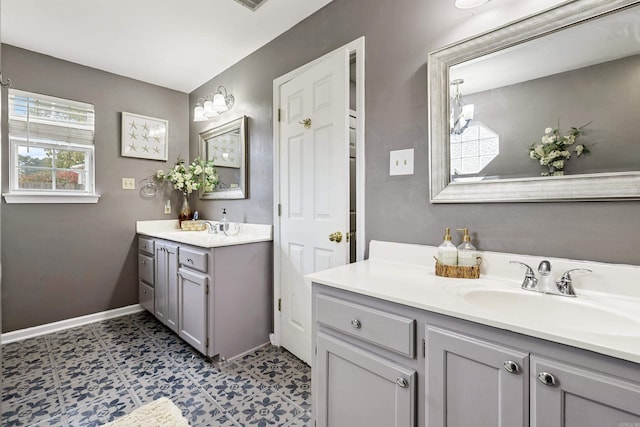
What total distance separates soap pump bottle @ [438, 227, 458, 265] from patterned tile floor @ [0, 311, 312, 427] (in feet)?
3.57

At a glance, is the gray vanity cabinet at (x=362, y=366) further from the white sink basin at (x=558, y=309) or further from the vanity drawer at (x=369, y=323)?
the white sink basin at (x=558, y=309)

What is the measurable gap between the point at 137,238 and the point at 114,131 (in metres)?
1.10

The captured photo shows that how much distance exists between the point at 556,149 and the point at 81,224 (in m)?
3.57

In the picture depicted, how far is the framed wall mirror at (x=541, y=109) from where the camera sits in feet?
3.25

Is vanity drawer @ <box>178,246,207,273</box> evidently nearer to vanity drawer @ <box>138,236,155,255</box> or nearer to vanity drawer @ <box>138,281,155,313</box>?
vanity drawer @ <box>138,236,155,255</box>

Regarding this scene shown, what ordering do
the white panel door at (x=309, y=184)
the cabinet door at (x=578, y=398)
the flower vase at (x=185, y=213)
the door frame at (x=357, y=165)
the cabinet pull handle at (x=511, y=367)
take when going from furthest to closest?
the flower vase at (x=185, y=213), the white panel door at (x=309, y=184), the door frame at (x=357, y=165), the cabinet pull handle at (x=511, y=367), the cabinet door at (x=578, y=398)

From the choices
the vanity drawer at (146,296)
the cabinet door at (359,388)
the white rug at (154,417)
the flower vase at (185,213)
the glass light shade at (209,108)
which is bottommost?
the white rug at (154,417)

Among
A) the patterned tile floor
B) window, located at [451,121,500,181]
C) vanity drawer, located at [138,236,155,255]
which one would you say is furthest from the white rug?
window, located at [451,121,500,181]

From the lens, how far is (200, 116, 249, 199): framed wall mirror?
2570mm

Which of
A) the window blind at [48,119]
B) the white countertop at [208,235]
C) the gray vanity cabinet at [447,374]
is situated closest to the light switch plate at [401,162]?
the gray vanity cabinet at [447,374]

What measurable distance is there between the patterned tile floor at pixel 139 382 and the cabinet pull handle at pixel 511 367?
1.13 metres

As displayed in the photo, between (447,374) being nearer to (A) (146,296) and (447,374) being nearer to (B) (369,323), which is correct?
(B) (369,323)

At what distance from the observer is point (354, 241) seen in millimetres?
1884

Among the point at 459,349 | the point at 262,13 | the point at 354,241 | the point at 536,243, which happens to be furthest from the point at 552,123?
the point at 262,13
